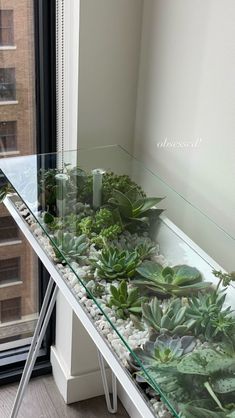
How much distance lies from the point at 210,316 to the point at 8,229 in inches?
39.3

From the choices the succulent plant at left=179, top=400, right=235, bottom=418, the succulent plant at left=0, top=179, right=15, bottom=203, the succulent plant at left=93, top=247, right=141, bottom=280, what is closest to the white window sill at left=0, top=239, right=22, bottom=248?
the succulent plant at left=0, top=179, right=15, bottom=203

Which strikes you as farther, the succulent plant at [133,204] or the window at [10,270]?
the window at [10,270]

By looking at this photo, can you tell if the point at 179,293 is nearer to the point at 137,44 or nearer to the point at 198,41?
the point at 198,41

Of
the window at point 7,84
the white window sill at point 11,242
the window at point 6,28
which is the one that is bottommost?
the white window sill at point 11,242

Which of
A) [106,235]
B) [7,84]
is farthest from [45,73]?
[106,235]

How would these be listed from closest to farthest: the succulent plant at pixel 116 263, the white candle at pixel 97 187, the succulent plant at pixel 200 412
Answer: the succulent plant at pixel 200 412 < the succulent plant at pixel 116 263 < the white candle at pixel 97 187

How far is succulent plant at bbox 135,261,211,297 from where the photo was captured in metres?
1.05

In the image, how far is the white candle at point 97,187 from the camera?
52.2 inches

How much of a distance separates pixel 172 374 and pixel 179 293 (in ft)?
0.68

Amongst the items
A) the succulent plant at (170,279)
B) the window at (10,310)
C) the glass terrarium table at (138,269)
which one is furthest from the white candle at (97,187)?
the window at (10,310)

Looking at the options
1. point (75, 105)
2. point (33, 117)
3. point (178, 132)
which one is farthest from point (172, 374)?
point (33, 117)

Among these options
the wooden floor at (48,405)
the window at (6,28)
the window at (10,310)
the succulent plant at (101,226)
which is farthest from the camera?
the window at (10,310)

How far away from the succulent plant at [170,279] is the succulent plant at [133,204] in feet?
0.58

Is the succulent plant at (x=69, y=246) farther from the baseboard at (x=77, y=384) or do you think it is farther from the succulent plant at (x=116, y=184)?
the baseboard at (x=77, y=384)
